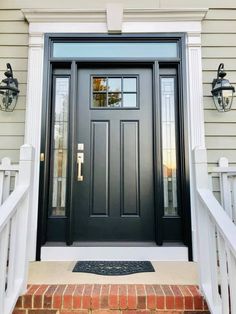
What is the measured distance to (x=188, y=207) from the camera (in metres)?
2.44

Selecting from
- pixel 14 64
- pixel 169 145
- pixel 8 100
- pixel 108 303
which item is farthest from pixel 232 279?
pixel 14 64

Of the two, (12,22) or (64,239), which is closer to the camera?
(64,239)

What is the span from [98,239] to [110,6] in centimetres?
238

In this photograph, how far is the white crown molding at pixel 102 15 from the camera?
262cm

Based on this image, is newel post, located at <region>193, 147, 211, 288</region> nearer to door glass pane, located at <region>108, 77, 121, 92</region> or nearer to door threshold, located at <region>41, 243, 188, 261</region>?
door threshold, located at <region>41, 243, 188, 261</region>

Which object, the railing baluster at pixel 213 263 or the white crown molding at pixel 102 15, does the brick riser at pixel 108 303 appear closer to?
the railing baluster at pixel 213 263

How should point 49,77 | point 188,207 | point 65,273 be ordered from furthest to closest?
point 49,77
point 188,207
point 65,273

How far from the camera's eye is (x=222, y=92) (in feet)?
8.08

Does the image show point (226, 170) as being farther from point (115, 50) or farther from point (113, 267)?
point (115, 50)

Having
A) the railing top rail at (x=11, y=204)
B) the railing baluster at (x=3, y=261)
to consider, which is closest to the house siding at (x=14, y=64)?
the railing top rail at (x=11, y=204)

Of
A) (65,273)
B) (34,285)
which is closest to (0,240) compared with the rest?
(34,285)

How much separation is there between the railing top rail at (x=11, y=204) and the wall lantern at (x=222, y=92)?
1.96 meters

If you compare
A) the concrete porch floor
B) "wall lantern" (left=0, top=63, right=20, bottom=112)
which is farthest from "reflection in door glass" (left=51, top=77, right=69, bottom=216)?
the concrete porch floor

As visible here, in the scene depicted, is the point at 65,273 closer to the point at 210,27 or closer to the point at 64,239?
the point at 64,239
